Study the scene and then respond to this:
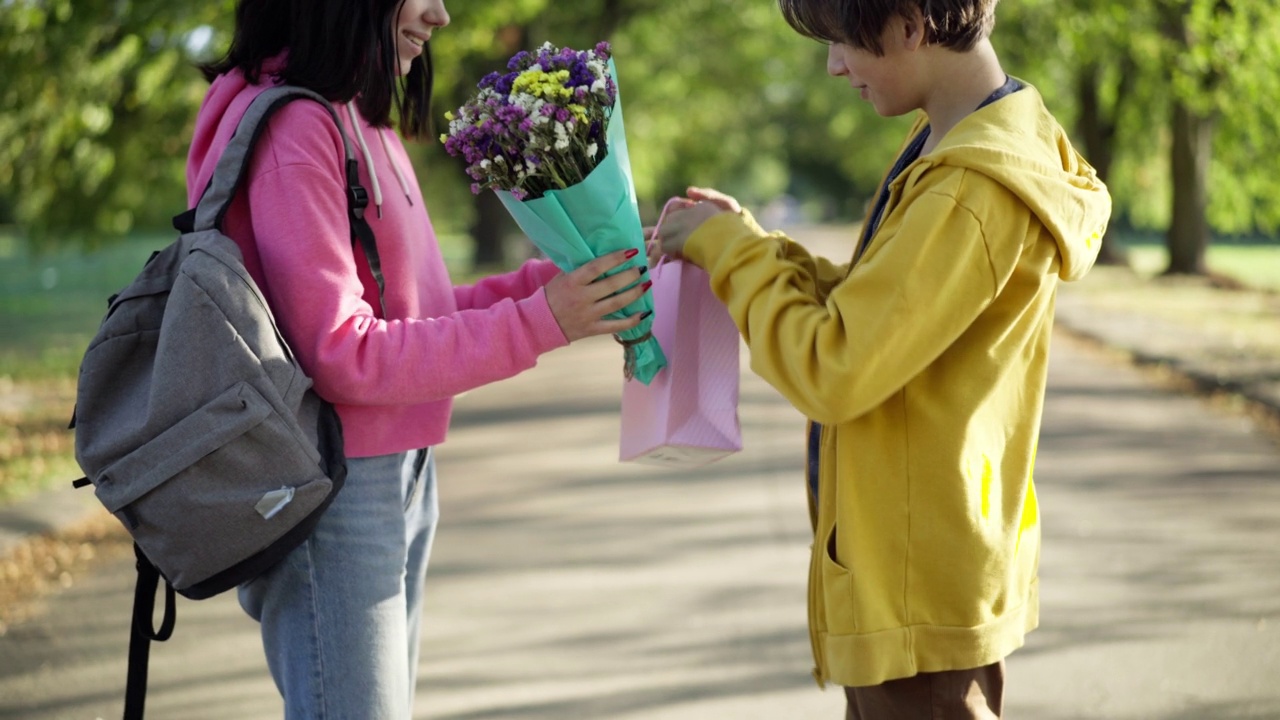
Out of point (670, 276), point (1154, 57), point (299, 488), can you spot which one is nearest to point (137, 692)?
point (299, 488)

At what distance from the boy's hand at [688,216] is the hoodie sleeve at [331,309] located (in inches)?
13.8

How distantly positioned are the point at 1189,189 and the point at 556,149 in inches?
816

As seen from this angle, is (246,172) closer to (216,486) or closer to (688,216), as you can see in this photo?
(216,486)

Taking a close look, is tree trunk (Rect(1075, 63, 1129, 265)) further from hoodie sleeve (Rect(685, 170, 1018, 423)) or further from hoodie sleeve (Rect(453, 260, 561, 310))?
hoodie sleeve (Rect(685, 170, 1018, 423))

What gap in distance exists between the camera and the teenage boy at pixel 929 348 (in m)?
1.93

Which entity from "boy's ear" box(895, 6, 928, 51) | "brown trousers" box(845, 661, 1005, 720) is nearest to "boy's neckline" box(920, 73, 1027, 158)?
"boy's ear" box(895, 6, 928, 51)

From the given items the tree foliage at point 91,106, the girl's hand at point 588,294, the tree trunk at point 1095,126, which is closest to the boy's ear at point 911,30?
the girl's hand at point 588,294

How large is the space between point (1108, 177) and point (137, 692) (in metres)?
25.9

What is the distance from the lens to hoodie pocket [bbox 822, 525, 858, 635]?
212 cm

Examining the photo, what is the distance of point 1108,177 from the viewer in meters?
25.8

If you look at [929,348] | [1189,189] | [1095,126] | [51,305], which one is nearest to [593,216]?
[929,348]

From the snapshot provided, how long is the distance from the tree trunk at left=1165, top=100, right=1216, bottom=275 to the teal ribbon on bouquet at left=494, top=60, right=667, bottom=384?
65.3 feet

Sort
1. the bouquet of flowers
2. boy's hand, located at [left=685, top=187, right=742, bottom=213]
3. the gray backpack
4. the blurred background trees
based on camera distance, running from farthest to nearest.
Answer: the blurred background trees < boy's hand, located at [left=685, top=187, right=742, bottom=213] < the bouquet of flowers < the gray backpack

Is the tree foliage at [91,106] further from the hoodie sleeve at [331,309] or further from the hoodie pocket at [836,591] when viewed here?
the hoodie pocket at [836,591]
